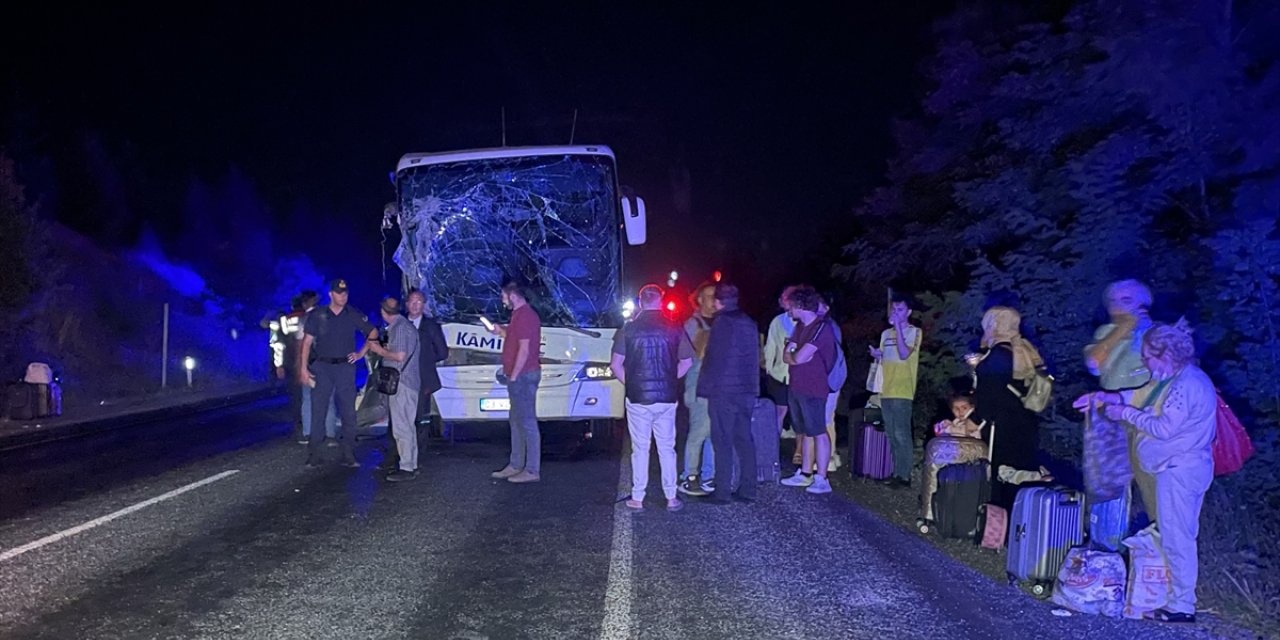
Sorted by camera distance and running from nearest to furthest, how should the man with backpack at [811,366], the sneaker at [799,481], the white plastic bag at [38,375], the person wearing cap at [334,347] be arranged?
the man with backpack at [811,366] → the sneaker at [799,481] → the person wearing cap at [334,347] → the white plastic bag at [38,375]

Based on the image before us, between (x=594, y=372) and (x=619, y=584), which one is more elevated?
(x=594, y=372)

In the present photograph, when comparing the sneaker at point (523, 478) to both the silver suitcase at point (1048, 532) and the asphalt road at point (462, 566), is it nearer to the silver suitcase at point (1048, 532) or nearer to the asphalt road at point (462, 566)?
the asphalt road at point (462, 566)

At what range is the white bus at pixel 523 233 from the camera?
11.2m

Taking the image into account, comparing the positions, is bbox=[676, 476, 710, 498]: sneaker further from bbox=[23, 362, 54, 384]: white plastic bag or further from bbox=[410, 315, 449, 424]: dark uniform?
bbox=[23, 362, 54, 384]: white plastic bag

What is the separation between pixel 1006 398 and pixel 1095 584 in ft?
5.51

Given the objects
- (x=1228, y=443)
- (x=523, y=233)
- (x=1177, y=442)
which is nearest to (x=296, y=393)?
(x=523, y=233)

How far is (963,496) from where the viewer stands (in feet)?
22.9

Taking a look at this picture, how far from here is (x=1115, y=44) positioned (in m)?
7.79

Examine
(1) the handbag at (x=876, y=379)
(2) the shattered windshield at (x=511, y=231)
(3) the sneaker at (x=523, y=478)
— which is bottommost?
(3) the sneaker at (x=523, y=478)

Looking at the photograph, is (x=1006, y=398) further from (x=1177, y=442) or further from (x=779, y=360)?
(x=779, y=360)

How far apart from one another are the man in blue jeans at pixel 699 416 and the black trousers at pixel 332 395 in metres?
3.55

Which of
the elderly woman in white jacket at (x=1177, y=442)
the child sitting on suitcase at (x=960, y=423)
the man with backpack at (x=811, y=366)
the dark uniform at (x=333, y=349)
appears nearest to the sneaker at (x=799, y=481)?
the man with backpack at (x=811, y=366)

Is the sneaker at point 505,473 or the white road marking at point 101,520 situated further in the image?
the sneaker at point 505,473

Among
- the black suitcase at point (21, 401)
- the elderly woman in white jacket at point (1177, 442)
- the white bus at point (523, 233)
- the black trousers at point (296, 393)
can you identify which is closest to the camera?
the elderly woman in white jacket at point (1177, 442)
